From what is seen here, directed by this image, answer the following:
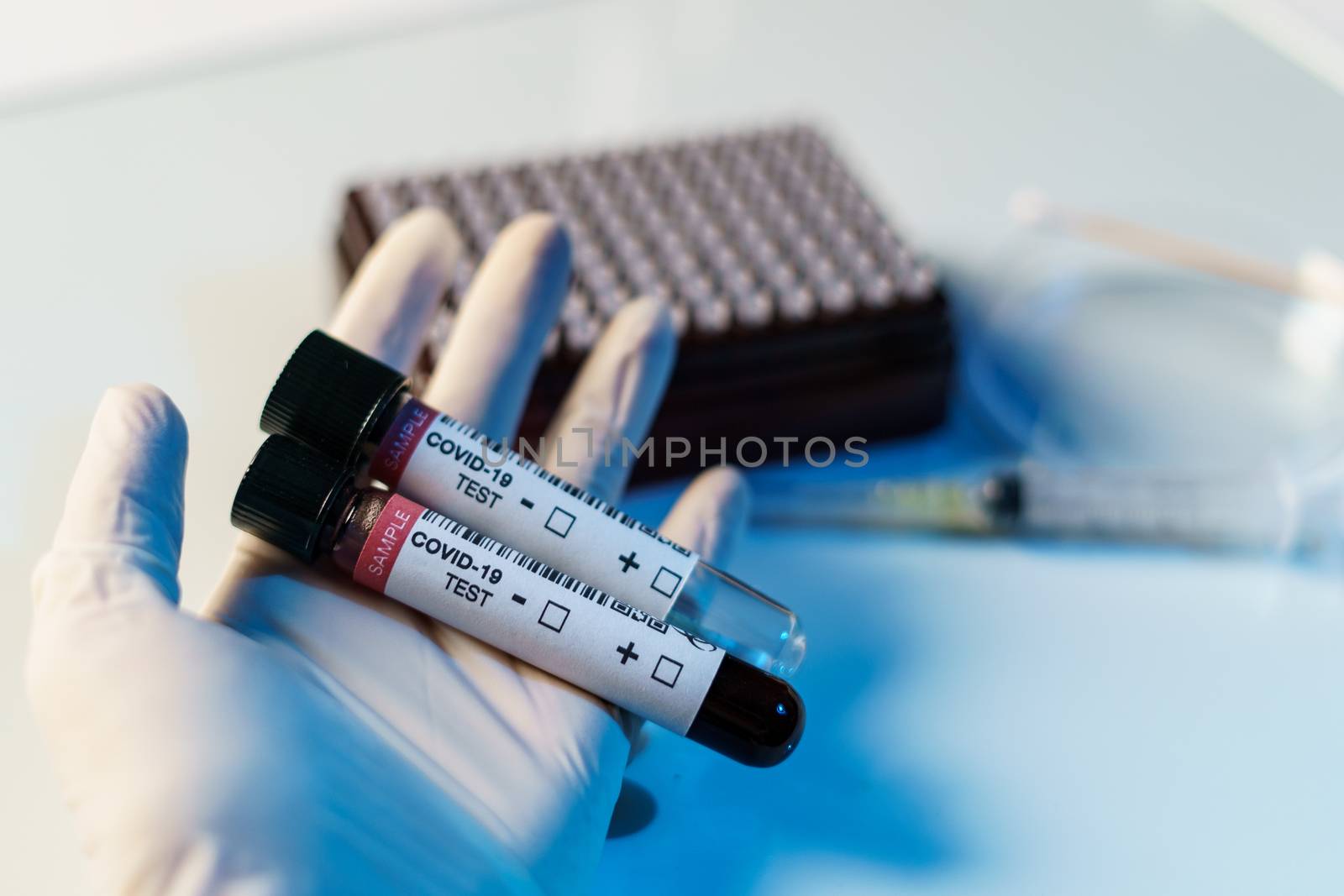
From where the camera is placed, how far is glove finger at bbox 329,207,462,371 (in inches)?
30.3

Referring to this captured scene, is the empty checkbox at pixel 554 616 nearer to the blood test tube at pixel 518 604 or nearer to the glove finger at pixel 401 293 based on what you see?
the blood test tube at pixel 518 604

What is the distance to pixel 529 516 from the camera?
63 centimetres

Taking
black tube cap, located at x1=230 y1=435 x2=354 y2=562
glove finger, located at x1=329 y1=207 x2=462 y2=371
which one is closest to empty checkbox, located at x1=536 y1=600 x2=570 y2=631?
black tube cap, located at x1=230 y1=435 x2=354 y2=562

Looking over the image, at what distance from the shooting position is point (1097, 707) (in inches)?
29.8

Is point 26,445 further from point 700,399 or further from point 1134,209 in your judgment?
point 1134,209

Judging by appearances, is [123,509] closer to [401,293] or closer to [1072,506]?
[401,293]

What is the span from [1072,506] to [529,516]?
18.3 inches

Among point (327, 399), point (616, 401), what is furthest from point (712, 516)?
point (327, 399)

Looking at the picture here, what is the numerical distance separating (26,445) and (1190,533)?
931 mm

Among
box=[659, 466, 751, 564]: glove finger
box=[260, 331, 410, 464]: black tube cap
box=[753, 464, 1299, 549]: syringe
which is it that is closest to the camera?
box=[260, 331, 410, 464]: black tube cap

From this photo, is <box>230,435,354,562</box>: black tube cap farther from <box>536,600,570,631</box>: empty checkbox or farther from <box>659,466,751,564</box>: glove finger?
<box>659,466,751,564</box>: glove finger

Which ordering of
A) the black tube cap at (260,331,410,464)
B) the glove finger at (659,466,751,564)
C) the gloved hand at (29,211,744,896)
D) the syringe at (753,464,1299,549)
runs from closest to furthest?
the gloved hand at (29,211,744,896) < the black tube cap at (260,331,410,464) < the glove finger at (659,466,751,564) < the syringe at (753,464,1299,549)

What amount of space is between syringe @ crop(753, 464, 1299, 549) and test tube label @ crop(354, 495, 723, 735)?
292 mm

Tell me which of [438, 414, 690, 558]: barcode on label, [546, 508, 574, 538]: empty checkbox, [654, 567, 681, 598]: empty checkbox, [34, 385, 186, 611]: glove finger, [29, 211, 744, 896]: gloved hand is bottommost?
[29, 211, 744, 896]: gloved hand
